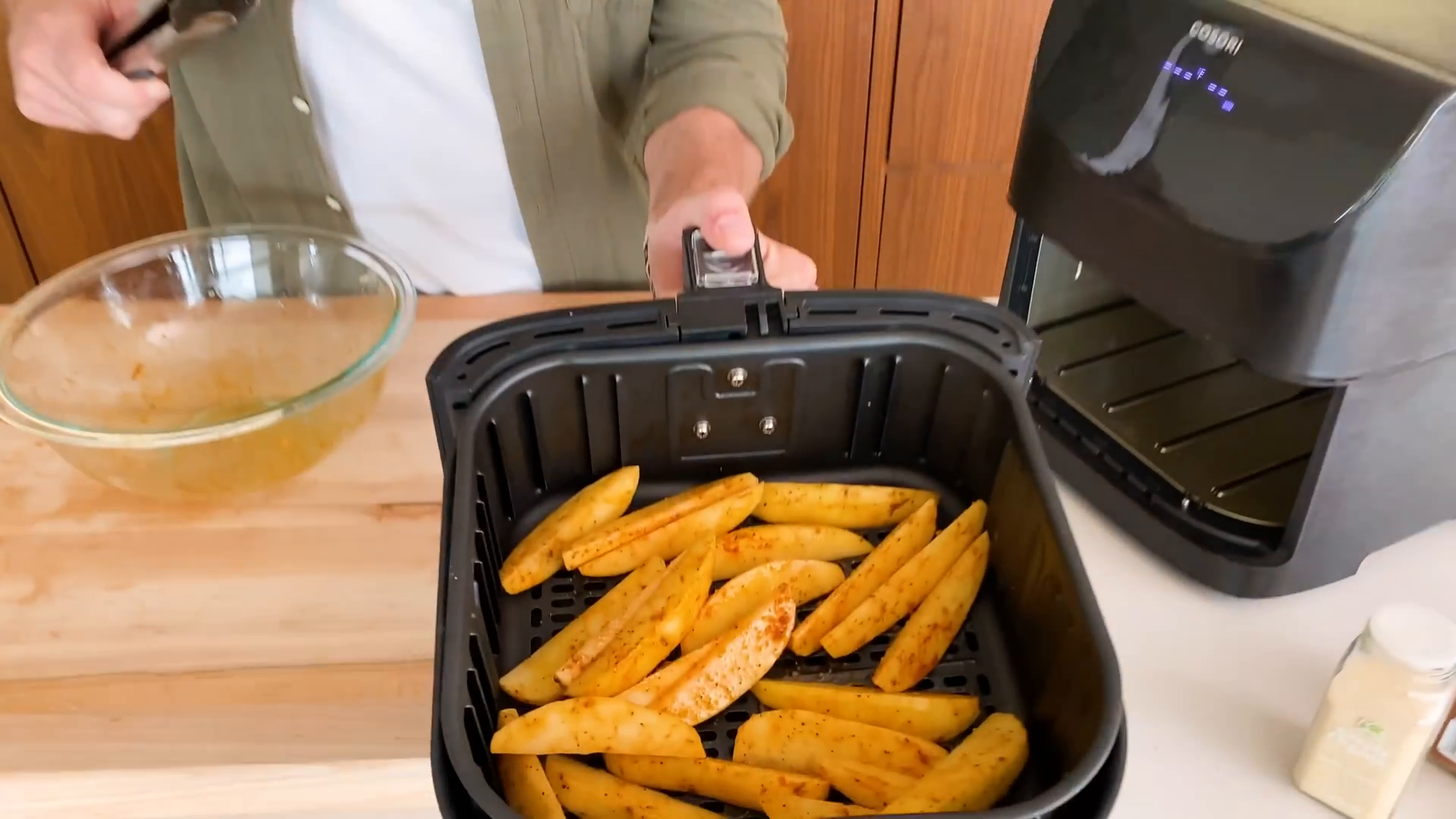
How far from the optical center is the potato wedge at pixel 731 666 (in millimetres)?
639

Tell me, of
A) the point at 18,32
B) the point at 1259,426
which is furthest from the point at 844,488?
the point at 18,32

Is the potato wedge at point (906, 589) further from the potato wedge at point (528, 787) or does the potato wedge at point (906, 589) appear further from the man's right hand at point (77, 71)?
the man's right hand at point (77, 71)

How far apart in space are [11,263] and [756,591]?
1.73m

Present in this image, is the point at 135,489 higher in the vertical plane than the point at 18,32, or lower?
lower

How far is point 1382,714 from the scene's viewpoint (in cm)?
60

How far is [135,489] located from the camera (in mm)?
786

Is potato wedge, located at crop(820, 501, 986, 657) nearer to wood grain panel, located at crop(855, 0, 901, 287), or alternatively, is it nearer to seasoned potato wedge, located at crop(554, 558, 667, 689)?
seasoned potato wedge, located at crop(554, 558, 667, 689)

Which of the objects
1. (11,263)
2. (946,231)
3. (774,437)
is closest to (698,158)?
(774,437)

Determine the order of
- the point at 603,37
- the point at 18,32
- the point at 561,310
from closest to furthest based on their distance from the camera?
the point at 561,310 → the point at 18,32 → the point at 603,37

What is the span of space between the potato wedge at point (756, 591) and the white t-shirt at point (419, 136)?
56 cm

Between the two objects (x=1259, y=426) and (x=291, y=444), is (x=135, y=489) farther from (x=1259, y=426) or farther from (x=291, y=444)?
(x=1259, y=426)

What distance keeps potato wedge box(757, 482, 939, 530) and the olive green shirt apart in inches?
14.7

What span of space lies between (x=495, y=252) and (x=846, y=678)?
0.65 metres

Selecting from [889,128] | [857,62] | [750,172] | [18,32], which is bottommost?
[889,128]
